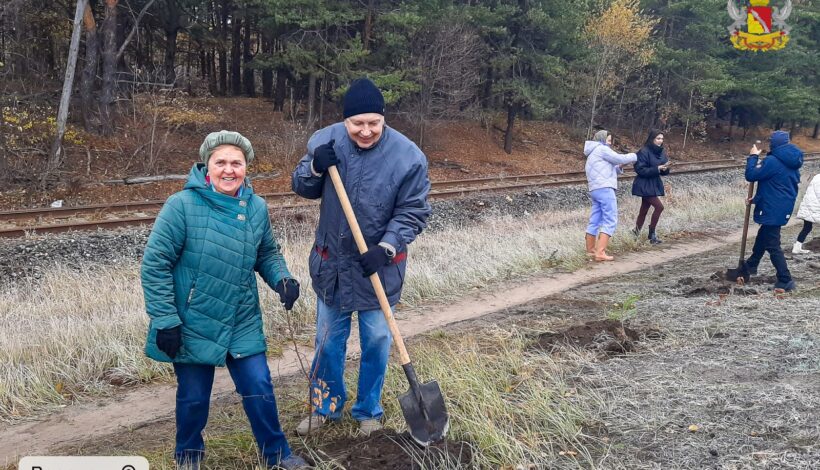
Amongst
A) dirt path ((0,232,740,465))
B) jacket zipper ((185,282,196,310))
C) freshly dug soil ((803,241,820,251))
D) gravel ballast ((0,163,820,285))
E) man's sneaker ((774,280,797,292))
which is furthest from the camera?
freshly dug soil ((803,241,820,251))

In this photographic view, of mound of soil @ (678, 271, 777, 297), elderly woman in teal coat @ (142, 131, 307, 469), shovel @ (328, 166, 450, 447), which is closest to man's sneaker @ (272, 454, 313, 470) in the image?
elderly woman in teal coat @ (142, 131, 307, 469)

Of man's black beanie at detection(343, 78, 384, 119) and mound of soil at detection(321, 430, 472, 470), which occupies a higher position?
man's black beanie at detection(343, 78, 384, 119)

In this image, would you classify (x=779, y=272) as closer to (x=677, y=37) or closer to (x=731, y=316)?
(x=731, y=316)

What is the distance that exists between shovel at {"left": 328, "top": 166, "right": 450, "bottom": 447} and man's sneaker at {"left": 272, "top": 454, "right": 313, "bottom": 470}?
56 cm

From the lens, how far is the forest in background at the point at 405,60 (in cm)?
1881

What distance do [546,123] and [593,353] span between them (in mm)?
31821

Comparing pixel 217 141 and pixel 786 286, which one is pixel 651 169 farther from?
pixel 217 141

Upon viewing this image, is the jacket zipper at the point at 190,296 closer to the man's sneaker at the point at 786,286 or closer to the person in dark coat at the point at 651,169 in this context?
the man's sneaker at the point at 786,286

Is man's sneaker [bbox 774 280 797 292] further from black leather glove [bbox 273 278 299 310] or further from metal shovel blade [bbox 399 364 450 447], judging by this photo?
black leather glove [bbox 273 278 299 310]

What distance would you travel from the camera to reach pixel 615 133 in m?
36.5

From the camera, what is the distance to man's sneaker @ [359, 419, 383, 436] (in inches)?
141

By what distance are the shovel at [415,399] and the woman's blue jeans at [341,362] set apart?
0.79 feet

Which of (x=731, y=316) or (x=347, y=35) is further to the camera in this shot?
(x=347, y=35)

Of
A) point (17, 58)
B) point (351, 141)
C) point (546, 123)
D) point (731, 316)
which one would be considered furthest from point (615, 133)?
point (351, 141)
